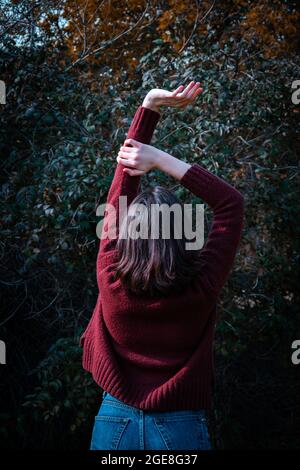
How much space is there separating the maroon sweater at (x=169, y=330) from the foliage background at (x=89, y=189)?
1231 mm

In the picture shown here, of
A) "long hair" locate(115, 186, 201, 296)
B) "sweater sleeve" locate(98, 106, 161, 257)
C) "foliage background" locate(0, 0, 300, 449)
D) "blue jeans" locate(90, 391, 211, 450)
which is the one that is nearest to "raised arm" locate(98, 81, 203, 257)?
"sweater sleeve" locate(98, 106, 161, 257)

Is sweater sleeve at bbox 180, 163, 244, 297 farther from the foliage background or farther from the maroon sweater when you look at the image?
the foliage background

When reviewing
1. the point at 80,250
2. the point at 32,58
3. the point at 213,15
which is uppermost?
the point at 213,15

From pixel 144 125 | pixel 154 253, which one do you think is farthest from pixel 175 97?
pixel 154 253

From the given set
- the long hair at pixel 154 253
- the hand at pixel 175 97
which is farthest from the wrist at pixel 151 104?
the long hair at pixel 154 253

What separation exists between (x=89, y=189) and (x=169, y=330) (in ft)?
4.61

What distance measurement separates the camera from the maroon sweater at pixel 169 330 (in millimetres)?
1912

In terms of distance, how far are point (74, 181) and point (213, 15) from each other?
2.22 meters

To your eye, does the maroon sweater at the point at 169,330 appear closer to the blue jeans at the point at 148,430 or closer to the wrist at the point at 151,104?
the blue jeans at the point at 148,430

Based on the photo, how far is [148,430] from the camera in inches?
75.0

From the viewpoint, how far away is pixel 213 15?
4.80 metres

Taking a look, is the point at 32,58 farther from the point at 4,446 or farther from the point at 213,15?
the point at 4,446

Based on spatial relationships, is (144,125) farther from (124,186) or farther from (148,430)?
(148,430)

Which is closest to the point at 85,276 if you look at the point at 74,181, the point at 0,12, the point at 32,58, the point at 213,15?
the point at 74,181
